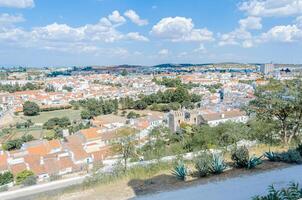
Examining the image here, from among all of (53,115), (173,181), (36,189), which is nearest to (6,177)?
(36,189)

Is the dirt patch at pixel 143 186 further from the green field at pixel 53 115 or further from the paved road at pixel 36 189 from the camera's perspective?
the green field at pixel 53 115

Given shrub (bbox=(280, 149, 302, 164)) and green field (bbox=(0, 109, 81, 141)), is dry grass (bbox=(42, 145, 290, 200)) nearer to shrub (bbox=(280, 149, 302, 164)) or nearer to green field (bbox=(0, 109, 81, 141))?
shrub (bbox=(280, 149, 302, 164))

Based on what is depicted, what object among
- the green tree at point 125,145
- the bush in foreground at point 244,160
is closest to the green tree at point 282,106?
the bush in foreground at point 244,160

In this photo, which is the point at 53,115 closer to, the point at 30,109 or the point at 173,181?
the point at 30,109

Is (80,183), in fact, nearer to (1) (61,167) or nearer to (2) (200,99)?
(1) (61,167)

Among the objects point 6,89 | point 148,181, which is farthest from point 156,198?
point 6,89

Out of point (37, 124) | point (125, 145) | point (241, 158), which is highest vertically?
point (241, 158)

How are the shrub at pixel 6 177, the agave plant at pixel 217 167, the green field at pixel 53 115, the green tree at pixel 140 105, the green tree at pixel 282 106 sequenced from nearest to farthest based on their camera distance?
the agave plant at pixel 217 167 < the green tree at pixel 282 106 < the shrub at pixel 6 177 < the green field at pixel 53 115 < the green tree at pixel 140 105

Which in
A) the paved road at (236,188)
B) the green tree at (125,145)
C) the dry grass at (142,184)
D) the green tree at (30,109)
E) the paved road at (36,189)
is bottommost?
the green tree at (30,109)
